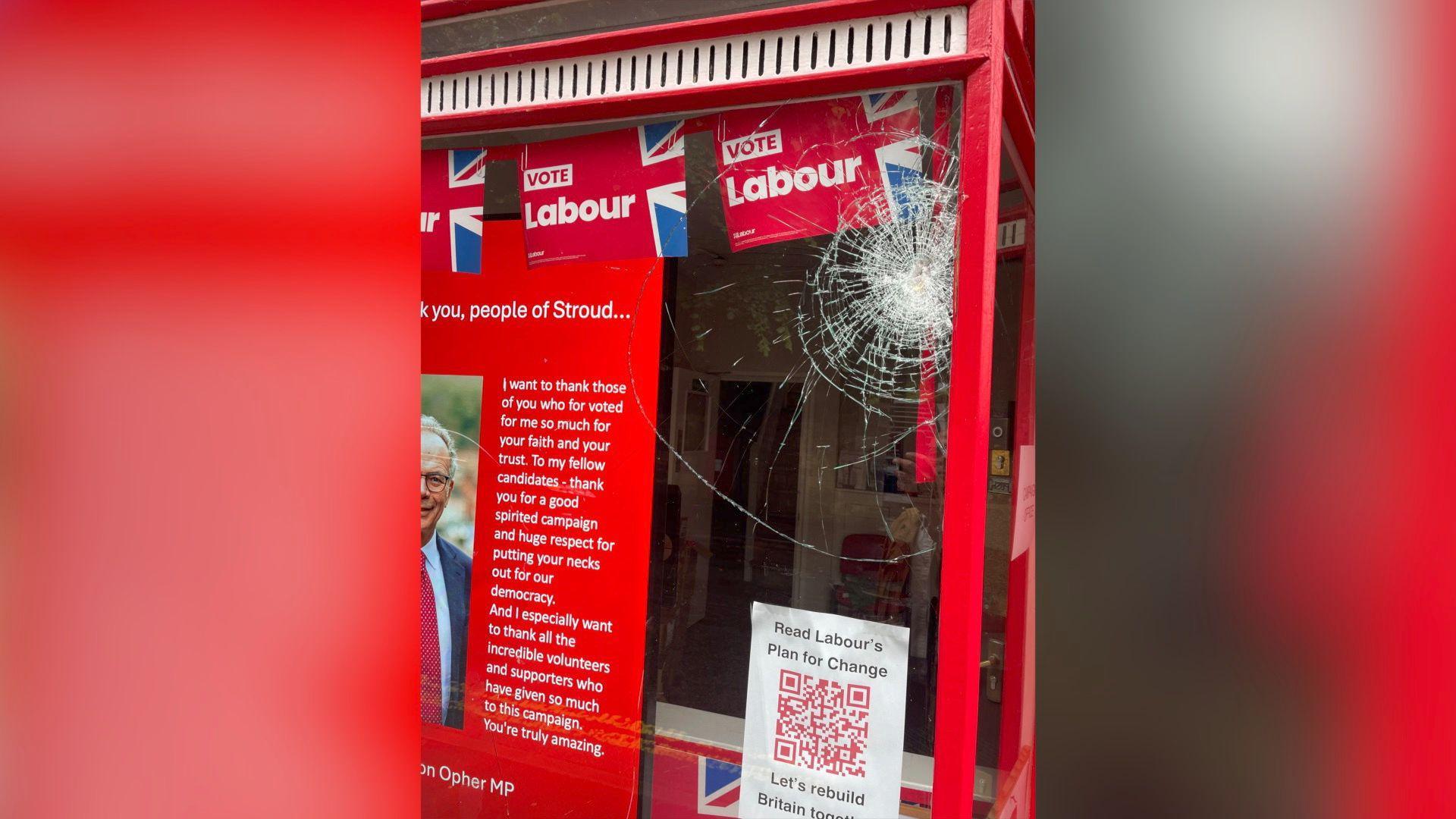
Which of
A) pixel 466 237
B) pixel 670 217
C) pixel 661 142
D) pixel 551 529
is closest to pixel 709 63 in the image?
pixel 661 142

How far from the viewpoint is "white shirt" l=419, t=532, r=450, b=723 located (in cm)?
226

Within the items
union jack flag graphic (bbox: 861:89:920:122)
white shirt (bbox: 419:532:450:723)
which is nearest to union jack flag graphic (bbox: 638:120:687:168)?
union jack flag graphic (bbox: 861:89:920:122)

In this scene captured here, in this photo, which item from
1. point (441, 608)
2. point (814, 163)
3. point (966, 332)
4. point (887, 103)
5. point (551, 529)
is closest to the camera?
point (966, 332)

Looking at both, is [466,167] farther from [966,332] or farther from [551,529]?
[966,332]

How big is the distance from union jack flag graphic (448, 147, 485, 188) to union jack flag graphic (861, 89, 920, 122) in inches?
39.9

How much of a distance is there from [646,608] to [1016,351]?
105 centimetres

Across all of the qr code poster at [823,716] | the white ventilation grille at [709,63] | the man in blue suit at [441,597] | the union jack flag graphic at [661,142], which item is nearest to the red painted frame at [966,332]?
the white ventilation grille at [709,63]

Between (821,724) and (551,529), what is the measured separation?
2.65 ft

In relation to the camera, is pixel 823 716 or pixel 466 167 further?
pixel 466 167

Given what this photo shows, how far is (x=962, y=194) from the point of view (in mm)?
1541

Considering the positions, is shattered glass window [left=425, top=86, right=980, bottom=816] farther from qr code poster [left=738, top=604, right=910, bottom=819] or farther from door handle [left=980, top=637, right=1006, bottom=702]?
door handle [left=980, top=637, right=1006, bottom=702]

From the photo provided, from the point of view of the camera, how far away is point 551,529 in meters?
2.11
